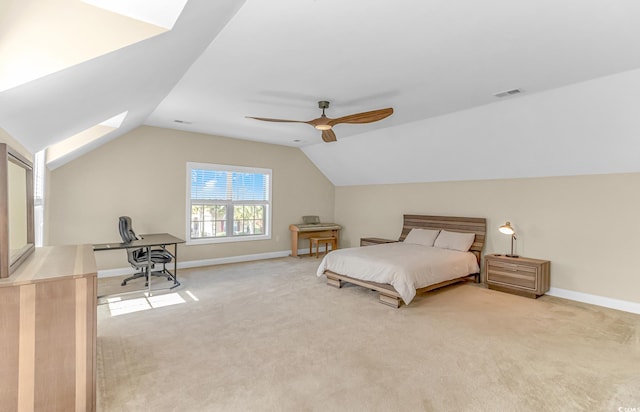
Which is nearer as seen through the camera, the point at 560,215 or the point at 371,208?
the point at 560,215

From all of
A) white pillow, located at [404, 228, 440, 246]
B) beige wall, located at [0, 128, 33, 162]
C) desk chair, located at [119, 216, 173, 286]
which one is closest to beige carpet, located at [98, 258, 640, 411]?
desk chair, located at [119, 216, 173, 286]

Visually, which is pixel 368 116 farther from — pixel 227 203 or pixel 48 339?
pixel 227 203

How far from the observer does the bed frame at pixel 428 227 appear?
402 cm

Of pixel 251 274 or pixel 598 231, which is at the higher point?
pixel 598 231

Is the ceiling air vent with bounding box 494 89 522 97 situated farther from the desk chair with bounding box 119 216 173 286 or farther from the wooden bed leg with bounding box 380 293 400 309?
the desk chair with bounding box 119 216 173 286

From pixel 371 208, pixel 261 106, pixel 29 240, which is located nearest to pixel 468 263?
pixel 371 208

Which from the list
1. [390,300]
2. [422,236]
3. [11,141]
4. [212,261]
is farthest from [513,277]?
[11,141]

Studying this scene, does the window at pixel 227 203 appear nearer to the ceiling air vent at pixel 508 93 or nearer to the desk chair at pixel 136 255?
the desk chair at pixel 136 255

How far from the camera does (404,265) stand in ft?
13.3

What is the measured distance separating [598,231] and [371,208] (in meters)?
4.03

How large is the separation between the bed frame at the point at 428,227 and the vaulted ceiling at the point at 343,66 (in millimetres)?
986

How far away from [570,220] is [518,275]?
1039 mm

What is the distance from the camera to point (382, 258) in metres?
4.38

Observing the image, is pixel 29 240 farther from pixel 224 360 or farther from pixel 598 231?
pixel 598 231
